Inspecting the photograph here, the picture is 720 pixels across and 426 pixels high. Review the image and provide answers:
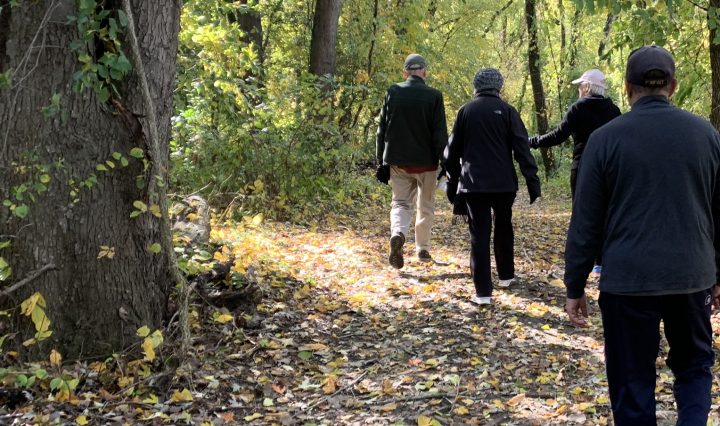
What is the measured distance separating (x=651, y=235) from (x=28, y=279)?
11.4 ft

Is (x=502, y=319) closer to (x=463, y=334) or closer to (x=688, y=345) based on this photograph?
(x=463, y=334)

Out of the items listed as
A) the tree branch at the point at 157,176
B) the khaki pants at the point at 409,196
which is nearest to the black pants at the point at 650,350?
the tree branch at the point at 157,176

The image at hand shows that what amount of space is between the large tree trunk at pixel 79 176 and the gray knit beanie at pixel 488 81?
2964mm

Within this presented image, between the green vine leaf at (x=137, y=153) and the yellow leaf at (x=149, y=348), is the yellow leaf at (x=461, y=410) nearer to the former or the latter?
the yellow leaf at (x=149, y=348)

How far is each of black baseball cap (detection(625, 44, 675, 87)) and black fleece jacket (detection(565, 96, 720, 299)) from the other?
75 mm

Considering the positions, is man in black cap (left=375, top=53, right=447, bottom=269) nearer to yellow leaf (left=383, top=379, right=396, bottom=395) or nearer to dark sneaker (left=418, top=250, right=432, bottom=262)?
dark sneaker (left=418, top=250, right=432, bottom=262)

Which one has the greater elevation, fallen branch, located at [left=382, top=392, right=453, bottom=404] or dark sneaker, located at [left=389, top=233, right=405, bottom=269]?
dark sneaker, located at [left=389, top=233, right=405, bottom=269]

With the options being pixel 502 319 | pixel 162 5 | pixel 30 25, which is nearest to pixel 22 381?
pixel 30 25

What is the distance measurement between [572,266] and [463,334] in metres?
2.59

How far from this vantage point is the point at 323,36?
12.5 metres

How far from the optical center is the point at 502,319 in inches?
238

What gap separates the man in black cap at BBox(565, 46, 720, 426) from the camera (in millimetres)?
2986

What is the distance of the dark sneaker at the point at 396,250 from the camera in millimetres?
→ 7672

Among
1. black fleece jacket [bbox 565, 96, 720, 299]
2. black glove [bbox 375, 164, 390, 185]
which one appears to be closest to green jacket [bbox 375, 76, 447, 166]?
black glove [bbox 375, 164, 390, 185]
